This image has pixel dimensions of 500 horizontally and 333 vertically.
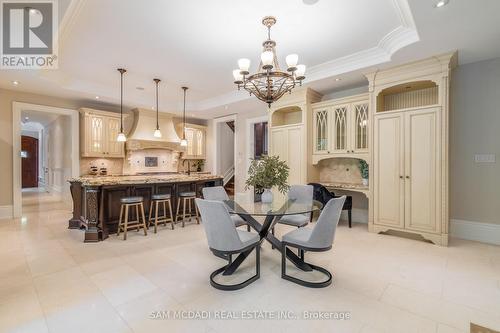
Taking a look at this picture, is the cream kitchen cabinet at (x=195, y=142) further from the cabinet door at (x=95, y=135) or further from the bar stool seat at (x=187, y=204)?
the bar stool seat at (x=187, y=204)

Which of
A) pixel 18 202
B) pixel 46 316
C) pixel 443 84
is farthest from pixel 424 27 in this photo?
pixel 18 202

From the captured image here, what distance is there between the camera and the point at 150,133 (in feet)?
21.9

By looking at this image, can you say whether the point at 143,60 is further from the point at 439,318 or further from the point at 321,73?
the point at 439,318

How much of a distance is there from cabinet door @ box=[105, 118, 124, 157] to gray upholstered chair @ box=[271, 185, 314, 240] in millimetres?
4797

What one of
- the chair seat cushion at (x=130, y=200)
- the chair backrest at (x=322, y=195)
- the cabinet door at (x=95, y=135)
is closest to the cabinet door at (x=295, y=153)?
the chair backrest at (x=322, y=195)

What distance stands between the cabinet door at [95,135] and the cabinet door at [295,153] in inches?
177

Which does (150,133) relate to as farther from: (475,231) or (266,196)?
(475,231)

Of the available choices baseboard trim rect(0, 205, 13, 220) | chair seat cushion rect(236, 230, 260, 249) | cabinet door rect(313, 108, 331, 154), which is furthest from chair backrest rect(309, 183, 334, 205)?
baseboard trim rect(0, 205, 13, 220)

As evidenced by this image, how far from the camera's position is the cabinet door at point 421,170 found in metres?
3.57

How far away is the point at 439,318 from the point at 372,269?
845 mm

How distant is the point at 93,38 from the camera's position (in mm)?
3262

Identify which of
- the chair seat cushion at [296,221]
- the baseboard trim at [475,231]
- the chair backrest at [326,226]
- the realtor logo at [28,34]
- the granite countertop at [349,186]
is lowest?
the baseboard trim at [475,231]

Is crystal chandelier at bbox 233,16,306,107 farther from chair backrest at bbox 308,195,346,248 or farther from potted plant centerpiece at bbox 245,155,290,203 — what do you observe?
chair backrest at bbox 308,195,346,248

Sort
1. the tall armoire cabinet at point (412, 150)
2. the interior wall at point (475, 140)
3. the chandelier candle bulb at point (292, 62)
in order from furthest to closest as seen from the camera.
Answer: the interior wall at point (475, 140)
the tall armoire cabinet at point (412, 150)
the chandelier candle bulb at point (292, 62)
